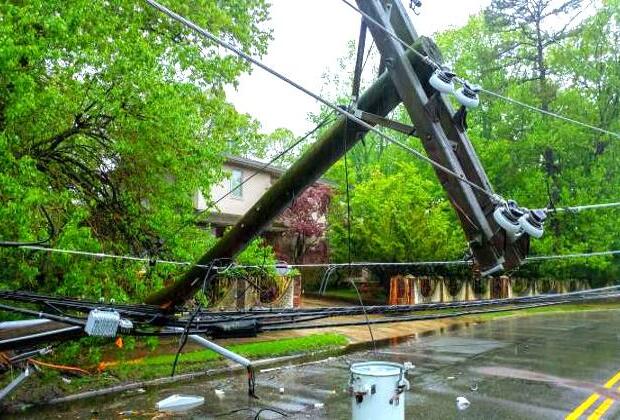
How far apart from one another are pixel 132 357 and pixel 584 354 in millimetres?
Answer: 11191

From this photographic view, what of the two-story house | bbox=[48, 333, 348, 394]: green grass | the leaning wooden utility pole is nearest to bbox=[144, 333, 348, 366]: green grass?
bbox=[48, 333, 348, 394]: green grass

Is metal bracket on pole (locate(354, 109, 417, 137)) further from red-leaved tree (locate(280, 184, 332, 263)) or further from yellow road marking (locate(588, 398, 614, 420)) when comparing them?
red-leaved tree (locate(280, 184, 332, 263))

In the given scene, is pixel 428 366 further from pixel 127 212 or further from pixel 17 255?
pixel 17 255

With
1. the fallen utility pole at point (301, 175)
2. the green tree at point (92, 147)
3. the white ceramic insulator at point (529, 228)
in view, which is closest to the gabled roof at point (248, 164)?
the green tree at point (92, 147)

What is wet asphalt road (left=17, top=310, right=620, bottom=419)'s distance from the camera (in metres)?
9.26

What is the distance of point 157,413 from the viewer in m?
9.23

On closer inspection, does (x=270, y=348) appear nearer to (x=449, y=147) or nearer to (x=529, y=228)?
(x=449, y=147)

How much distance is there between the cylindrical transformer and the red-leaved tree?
21550 mm

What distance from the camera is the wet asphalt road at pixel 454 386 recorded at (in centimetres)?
926

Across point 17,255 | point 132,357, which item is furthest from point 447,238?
point 17,255

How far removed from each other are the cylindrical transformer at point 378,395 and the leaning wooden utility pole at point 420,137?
4.84ft

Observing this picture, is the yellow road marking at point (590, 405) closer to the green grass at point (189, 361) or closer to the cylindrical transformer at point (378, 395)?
the cylindrical transformer at point (378, 395)

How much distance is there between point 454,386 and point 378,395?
5822mm

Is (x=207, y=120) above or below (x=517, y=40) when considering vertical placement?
below
